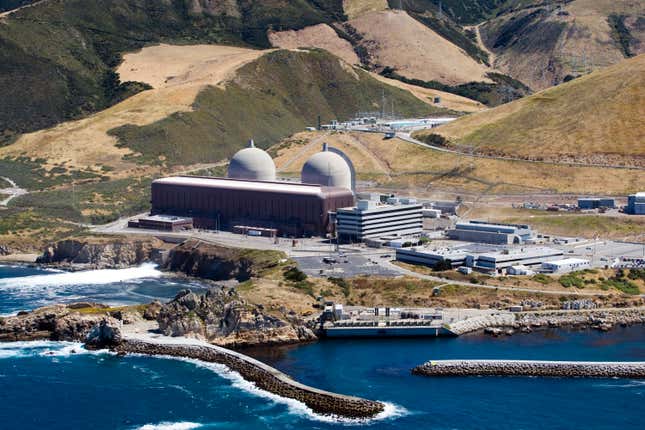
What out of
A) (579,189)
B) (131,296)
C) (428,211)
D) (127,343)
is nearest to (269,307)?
(127,343)

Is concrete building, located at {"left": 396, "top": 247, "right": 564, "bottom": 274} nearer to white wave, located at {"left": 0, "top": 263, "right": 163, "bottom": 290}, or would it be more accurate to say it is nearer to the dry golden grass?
white wave, located at {"left": 0, "top": 263, "right": 163, "bottom": 290}

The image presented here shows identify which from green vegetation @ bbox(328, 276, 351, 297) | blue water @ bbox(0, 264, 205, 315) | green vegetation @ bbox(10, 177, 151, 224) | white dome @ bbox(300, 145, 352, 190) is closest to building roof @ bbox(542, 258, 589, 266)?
green vegetation @ bbox(328, 276, 351, 297)

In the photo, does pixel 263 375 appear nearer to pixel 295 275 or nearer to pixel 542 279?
pixel 295 275

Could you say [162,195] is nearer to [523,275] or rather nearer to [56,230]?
[56,230]

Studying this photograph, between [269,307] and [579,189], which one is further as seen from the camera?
[579,189]

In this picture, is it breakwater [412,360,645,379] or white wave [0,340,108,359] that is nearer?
breakwater [412,360,645,379]

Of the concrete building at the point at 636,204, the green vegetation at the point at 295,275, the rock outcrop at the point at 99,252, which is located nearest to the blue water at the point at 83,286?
the rock outcrop at the point at 99,252

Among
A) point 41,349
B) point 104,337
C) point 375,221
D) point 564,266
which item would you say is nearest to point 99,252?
point 375,221

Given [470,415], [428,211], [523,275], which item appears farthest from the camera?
[428,211]
